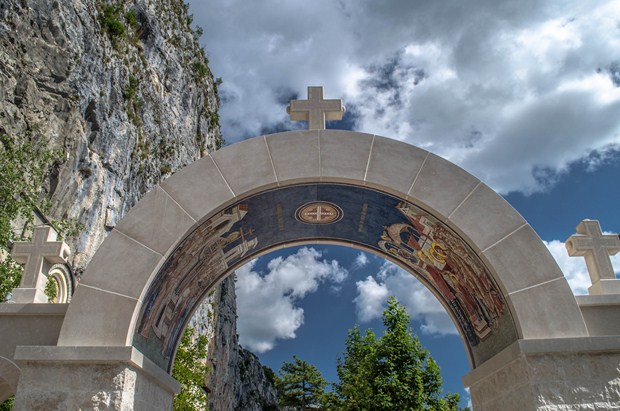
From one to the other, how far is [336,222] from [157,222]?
3.19 m

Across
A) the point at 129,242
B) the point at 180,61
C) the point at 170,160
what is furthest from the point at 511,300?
the point at 180,61

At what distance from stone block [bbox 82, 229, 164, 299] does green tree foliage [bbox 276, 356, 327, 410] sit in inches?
2335

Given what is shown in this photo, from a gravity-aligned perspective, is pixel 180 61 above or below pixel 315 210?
above

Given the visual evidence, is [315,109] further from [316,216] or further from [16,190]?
[16,190]

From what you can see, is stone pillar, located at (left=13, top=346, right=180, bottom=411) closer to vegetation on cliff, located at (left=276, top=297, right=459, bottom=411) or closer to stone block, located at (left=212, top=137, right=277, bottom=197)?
stone block, located at (left=212, top=137, right=277, bottom=197)

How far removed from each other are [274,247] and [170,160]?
27.0 meters

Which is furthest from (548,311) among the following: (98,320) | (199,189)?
(98,320)

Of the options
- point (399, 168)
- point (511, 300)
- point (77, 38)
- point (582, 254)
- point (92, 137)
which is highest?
point (77, 38)

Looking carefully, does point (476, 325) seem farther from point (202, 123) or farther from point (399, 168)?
point (202, 123)

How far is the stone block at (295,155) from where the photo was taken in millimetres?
7617

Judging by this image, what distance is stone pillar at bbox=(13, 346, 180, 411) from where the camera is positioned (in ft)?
20.8

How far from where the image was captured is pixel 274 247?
989 centimetres

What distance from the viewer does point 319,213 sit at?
8.89m

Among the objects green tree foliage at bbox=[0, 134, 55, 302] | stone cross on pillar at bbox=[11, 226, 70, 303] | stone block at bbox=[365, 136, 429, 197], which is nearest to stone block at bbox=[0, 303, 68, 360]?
stone cross on pillar at bbox=[11, 226, 70, 303]
